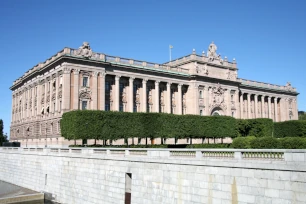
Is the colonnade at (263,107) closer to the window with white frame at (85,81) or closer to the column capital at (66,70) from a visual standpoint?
the window with white frame at (85,81)

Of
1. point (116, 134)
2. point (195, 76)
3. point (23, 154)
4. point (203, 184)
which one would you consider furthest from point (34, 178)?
point (195, 76)

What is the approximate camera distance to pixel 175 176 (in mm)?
18906

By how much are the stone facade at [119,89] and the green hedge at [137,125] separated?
30.0 feet

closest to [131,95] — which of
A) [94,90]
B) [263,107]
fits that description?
[94,90]

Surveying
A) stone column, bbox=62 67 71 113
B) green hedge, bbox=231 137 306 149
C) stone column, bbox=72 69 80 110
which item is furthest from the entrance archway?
green hedge, bbox=231 137 306 149

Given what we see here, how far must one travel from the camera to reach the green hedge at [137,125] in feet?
140

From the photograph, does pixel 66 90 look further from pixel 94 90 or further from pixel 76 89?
pixel 94 90

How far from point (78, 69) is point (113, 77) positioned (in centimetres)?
822

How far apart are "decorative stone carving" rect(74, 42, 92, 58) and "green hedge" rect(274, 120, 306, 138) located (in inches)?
1580

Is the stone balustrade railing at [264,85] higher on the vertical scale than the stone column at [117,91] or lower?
higher

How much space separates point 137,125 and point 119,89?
15.9 meters

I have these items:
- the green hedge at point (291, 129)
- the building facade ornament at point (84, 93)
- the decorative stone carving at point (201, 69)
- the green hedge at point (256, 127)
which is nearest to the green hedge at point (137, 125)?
the green hedge at point (256, 127)

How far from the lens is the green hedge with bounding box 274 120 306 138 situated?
6337 centimetres

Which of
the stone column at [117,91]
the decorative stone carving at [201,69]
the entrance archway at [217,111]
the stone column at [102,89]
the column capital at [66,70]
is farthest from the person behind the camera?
the entrance archway at [217,111]
